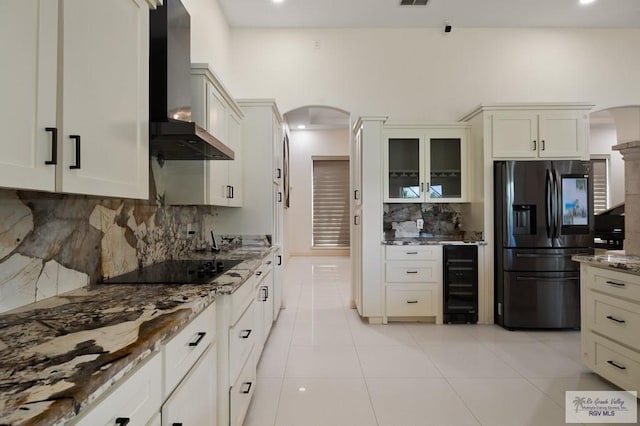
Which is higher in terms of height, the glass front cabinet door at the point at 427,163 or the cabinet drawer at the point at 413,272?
the glass front cabinet door at the point at 427,163

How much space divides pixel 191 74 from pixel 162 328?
1820mm

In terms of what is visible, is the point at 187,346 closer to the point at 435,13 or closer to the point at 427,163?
the point at 427,163

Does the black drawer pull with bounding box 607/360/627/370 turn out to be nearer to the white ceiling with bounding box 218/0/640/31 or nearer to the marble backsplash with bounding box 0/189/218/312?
the marble backsplash with bounding box 0/189/218/312

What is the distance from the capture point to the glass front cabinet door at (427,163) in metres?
3.80

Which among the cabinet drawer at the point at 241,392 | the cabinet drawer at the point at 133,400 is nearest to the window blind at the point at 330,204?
the cabinet drawer at the point at 241,392

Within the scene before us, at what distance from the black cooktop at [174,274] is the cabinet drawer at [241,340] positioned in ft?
0.96

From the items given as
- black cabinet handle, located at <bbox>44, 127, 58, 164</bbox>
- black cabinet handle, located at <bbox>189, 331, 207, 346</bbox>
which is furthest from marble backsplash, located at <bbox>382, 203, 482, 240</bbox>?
black cabinet handle, located at <bbox>44, 127, 58, 164</bbox>

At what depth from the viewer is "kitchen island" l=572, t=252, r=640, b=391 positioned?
76.9 inches

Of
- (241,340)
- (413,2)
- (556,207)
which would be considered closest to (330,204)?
(413,2)

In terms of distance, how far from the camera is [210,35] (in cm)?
323

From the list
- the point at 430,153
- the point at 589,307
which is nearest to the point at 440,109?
the point at 430,153

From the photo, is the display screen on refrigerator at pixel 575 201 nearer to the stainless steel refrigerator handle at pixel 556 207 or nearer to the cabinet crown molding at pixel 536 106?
the stainless steel refrigerator handle at pixel 556 207

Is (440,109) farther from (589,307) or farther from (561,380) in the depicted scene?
(561,380)

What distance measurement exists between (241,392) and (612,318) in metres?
2.38
